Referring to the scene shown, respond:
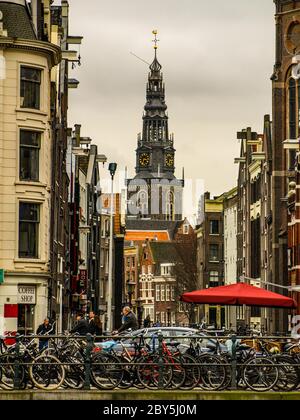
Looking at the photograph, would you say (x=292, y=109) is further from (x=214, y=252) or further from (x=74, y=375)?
(x=214, y=252)

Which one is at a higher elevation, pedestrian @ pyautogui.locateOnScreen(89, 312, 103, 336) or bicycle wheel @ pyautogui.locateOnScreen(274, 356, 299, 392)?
pedestrian @ pyautogui.locateOnScreen(89, 312, 103, 336)

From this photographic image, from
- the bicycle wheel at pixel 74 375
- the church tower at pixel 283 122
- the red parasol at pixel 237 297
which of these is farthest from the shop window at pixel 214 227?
the bicycle wheel at pixel 74 375

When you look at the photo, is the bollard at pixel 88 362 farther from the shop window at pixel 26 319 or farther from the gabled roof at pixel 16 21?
the gabled roof at pixel 16 21

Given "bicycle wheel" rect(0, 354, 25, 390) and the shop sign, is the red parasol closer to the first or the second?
"bicycle wheel" rect(0, 354, 25, 390)

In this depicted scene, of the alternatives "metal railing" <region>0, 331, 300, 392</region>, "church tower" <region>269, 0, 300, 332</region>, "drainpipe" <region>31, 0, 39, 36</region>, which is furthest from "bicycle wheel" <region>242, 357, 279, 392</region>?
"church tower" <region>269, 0, 300, 332</region>

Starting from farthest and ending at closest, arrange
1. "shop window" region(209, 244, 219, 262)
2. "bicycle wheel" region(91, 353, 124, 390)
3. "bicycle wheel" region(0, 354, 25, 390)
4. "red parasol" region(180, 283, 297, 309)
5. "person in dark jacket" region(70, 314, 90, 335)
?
"shop window" region(209, 244, 219, 262)
"red parasol" region(180, 283, 297, 309)
"person in dark jacket" region(70, 314, 90, 335)
"bicycle wheel" region(0, 354, 25, 390)
"bicycle wheel" region(91, 353, 124, 390)

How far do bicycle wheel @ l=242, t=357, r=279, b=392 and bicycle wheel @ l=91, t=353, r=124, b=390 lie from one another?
2.83 meters

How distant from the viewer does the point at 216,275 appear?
180500 millimetres

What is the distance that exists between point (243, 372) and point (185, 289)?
165 meters

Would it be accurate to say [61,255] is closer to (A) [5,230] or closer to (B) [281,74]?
(A) [5,230]

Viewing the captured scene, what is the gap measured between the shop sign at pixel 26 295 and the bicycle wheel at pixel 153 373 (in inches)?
837

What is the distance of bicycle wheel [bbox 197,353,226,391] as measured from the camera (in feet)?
109

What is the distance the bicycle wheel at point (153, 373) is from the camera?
3316cm

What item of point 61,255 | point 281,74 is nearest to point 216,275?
Answer: point 281,74
